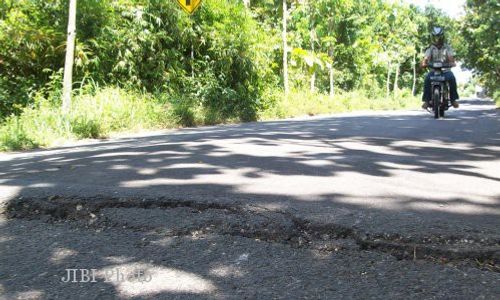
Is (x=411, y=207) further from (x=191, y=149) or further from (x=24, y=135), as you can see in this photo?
(x=24, y=135)

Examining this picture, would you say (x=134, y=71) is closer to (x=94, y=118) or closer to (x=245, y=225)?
(x=94, y=118)

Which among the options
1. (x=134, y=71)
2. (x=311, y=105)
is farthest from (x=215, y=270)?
(x=311, y=105)

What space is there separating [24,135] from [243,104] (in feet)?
26.6

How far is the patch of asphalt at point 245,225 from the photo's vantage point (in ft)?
7.39

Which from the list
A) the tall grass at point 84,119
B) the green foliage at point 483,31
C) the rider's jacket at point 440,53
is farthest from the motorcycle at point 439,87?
the green foliage at point 483,31

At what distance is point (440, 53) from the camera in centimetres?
1050

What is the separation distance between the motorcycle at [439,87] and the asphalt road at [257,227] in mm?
6261

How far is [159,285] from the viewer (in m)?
1.95

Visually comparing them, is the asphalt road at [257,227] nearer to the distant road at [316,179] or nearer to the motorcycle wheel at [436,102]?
the distant road at [316,179]

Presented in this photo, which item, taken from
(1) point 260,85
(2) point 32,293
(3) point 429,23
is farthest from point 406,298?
(3) point 429,23

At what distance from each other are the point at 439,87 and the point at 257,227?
29.5 feet

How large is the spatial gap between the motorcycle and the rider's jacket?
0.14 m

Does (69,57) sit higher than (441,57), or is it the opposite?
(69,57)

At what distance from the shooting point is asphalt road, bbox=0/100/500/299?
1.96 m
